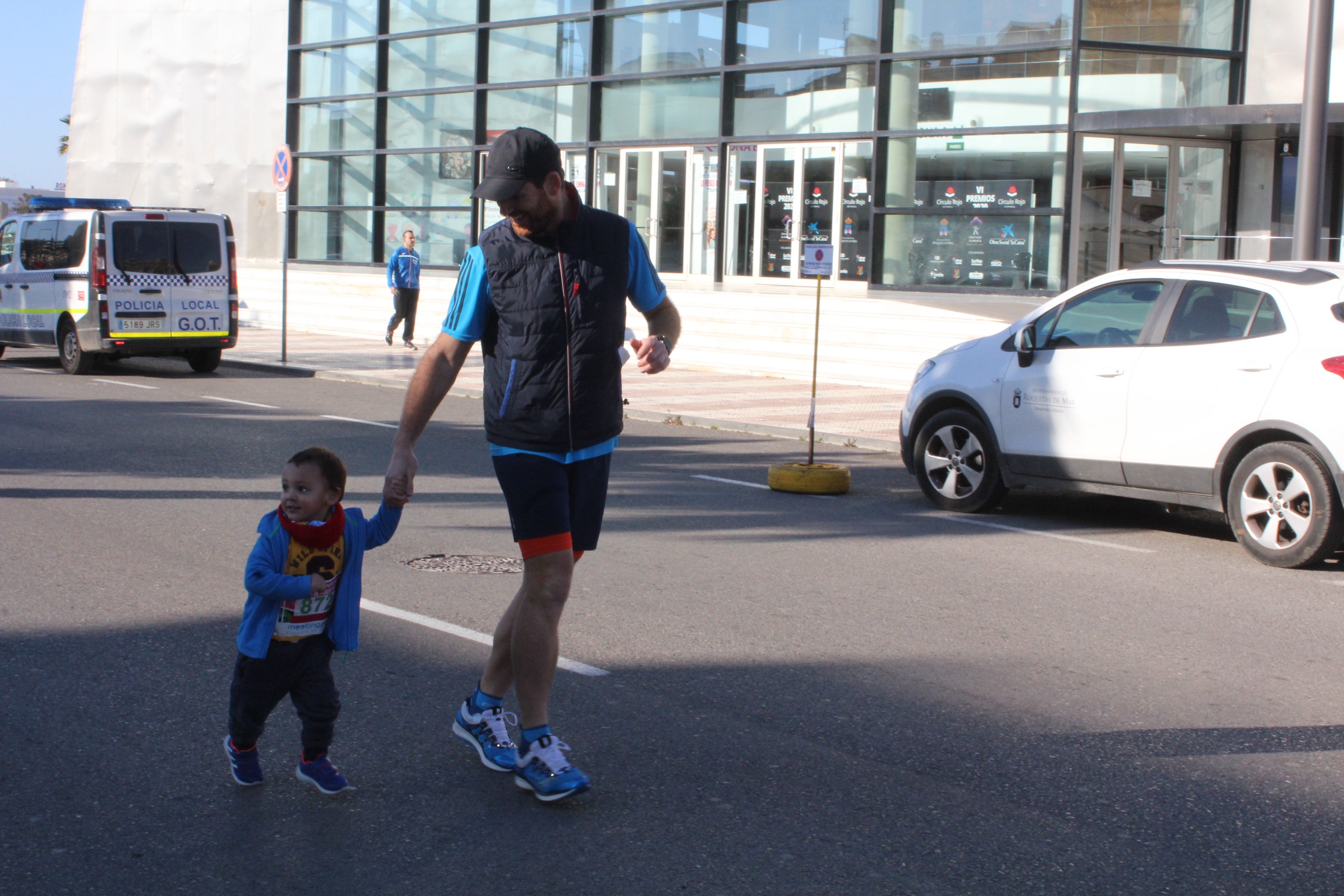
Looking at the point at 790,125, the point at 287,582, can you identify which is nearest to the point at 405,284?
the point at 790,125

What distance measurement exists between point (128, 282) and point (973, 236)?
11280 millimetres

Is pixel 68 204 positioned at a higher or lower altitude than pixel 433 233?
lower

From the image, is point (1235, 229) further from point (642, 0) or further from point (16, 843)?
point (16, 843)

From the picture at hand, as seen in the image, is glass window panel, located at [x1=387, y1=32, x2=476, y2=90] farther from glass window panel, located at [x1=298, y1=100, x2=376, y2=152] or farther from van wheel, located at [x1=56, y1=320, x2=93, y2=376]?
van wheel, located at [x1=56, y1=320, x2=93, y2=376]

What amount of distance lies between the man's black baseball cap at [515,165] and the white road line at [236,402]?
11318mm

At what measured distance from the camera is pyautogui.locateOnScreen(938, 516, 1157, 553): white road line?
28.0 ft

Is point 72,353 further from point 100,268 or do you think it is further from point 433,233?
point 433,233

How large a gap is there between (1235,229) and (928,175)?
422 cm

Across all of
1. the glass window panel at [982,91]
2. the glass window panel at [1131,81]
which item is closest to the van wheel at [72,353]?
the glass window panel at [982,91]

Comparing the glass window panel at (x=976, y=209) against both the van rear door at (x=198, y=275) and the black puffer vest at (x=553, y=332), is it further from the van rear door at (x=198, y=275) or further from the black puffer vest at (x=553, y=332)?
the black puffer vest at (x=553, y=332)

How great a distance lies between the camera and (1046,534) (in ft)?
29.4

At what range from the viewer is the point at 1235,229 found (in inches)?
752

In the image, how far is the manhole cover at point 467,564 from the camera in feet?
24.2

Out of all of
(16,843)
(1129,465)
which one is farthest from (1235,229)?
(16,843)
